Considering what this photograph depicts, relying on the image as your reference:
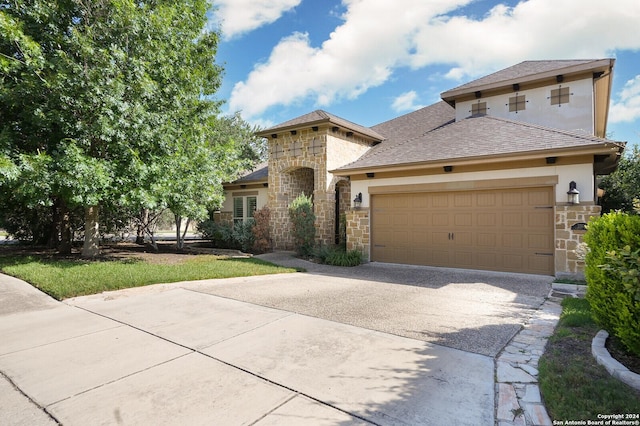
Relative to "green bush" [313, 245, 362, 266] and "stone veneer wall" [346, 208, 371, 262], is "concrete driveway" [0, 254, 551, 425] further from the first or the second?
"stone veneer wall" [346, 208, 371, 262]

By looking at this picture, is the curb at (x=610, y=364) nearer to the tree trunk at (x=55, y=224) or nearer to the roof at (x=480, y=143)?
the roof at (x=480, y=143)

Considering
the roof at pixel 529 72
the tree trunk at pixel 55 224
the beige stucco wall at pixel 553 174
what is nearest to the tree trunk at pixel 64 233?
the tree trunk at pixel 55 224

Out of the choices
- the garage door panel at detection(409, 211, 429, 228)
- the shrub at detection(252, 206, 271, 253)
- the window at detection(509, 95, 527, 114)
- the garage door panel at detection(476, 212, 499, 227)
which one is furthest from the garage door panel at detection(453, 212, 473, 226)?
the shrub at detection(252, 206, 271, 253)

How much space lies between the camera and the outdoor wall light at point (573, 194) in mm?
7516

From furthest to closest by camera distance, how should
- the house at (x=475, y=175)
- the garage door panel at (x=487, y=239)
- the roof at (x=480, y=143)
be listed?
the garage door panel at (x=487, y=239) → the roof at (x=480, y=143) → the house at (x=475, y=175)

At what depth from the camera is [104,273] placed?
7621 millimetres

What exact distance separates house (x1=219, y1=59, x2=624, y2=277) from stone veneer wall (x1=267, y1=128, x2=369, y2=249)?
1.8 inches

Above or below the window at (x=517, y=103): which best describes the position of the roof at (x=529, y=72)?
above

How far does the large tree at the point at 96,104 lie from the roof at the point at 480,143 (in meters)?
5.77

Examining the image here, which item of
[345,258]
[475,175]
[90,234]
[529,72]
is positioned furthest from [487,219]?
[90,234]

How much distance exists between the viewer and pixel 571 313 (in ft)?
16.1

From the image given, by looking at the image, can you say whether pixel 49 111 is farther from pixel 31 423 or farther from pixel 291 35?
pixel 291 35

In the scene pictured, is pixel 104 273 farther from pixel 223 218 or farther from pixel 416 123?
pixel 416 123

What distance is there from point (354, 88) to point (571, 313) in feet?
53.7
